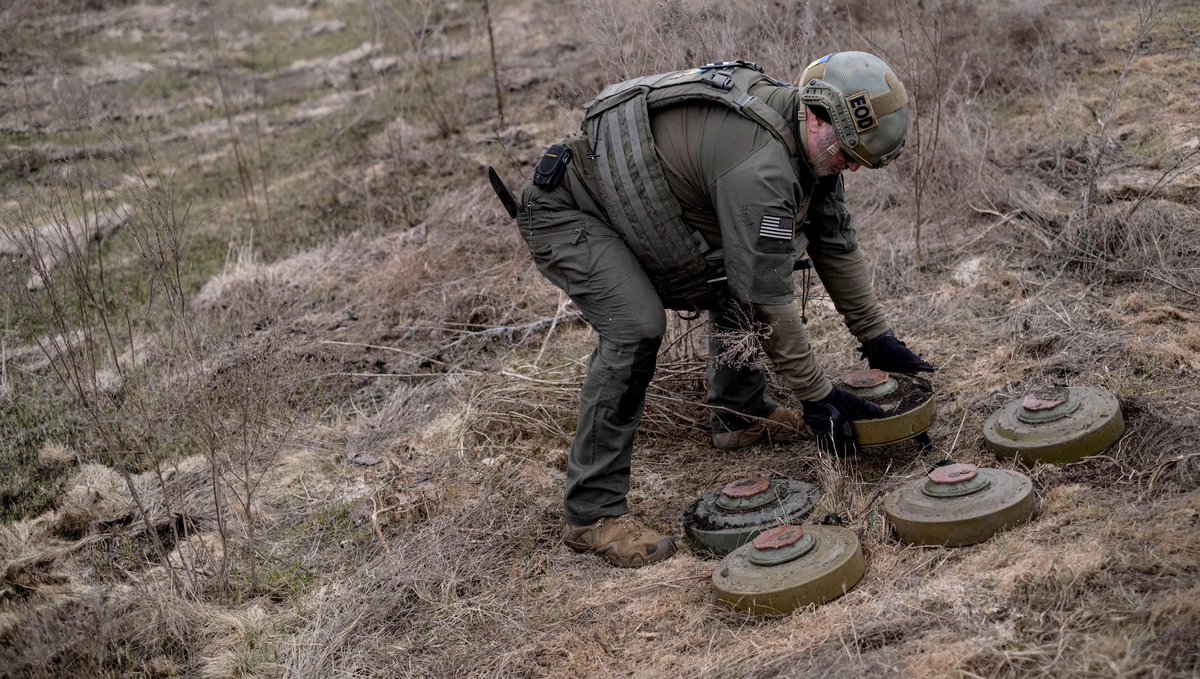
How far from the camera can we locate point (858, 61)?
11.7 feet

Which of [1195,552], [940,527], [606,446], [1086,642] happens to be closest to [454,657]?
[606,446]

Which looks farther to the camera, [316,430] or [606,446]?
[316,430]

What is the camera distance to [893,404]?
13.1 feet

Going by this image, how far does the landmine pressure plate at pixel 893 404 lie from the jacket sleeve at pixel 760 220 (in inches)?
25.9

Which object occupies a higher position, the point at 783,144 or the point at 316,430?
the point at 783,144

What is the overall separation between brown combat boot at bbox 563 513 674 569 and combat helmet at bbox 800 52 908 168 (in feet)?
5.58

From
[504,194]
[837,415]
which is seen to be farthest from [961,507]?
[504,194]

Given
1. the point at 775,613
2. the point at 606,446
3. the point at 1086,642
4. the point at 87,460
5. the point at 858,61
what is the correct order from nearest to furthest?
the point at 1086,642 → the point at 775,613 → the point at 858,61 → the point at 606,446 → the point at 87,460

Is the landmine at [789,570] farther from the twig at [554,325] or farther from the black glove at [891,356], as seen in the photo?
the twig at [554,325]

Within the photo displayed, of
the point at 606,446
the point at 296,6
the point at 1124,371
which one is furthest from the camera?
the point at 296,6

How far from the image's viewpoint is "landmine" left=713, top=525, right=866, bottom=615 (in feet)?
10.8

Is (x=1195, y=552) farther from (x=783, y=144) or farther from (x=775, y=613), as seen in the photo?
(x=783, y=144)

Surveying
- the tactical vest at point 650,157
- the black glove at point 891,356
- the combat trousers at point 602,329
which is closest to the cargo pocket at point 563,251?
the combat trousers at point 602,329

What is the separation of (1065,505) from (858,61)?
173 centimetres
